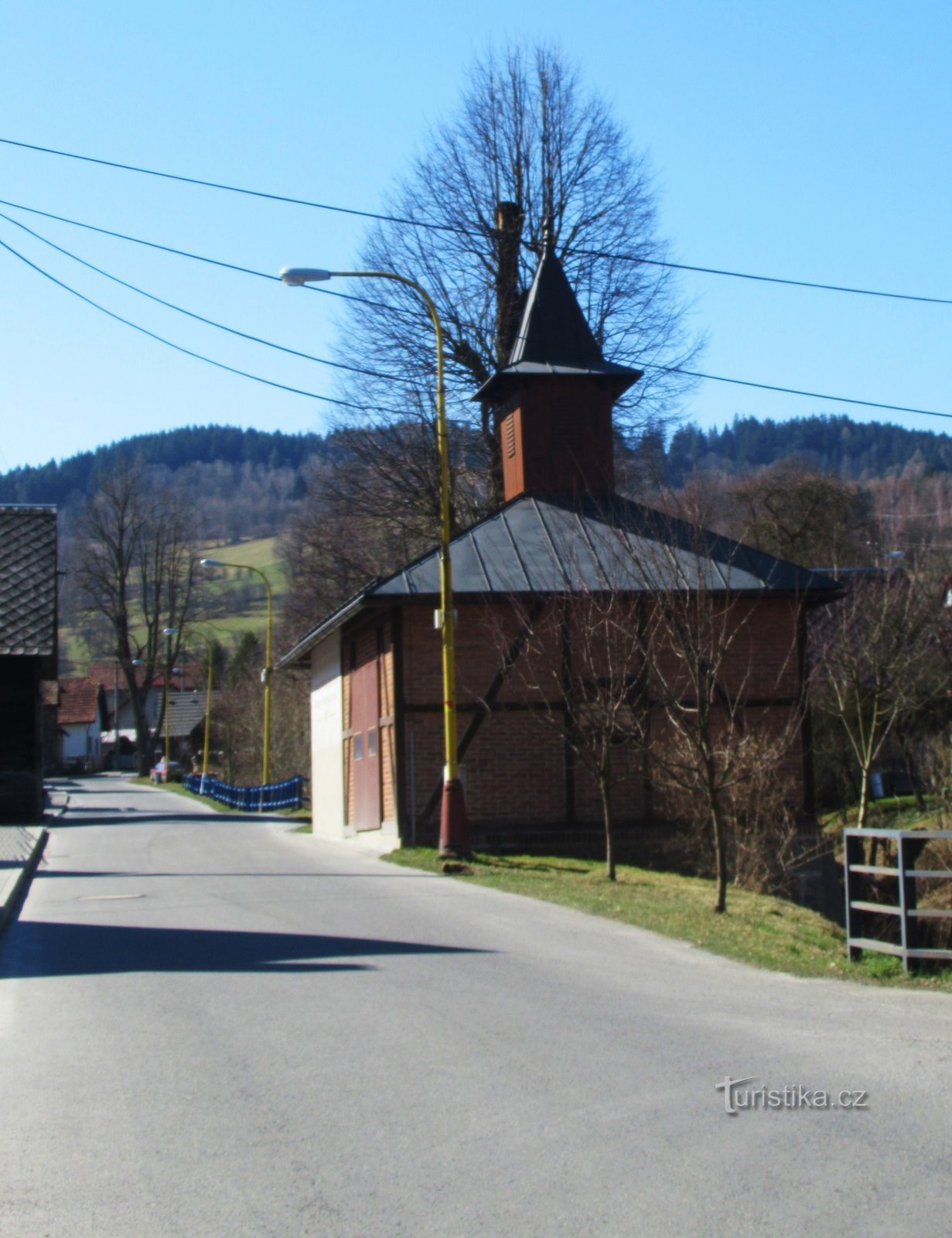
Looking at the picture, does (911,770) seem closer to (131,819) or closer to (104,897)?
(104,897)

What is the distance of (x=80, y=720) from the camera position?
10438 centimetres

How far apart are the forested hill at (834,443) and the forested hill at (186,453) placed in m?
46.8

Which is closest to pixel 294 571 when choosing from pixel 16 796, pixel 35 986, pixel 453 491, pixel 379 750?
pixel 453 491

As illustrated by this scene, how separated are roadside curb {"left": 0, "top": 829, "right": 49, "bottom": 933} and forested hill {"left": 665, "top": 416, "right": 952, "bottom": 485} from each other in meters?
114

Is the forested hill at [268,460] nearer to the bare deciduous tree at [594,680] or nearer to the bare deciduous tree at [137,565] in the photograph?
the bare deciduous tree at [137,565]

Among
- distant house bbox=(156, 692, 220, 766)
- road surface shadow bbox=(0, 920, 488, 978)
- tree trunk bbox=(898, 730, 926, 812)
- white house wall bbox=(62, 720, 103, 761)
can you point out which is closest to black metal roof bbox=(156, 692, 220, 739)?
distant house bbox=(156, 692, 220, 766)

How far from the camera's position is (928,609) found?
2331 centimetres

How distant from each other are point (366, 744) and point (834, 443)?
5099 inches

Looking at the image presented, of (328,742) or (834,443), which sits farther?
(834,443)

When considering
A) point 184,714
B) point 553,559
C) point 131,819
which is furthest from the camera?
point 184,714

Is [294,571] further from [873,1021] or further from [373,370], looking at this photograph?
[873,1021]

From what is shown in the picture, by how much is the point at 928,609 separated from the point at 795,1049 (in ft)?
57.6

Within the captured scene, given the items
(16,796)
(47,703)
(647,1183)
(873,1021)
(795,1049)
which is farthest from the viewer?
(47,703)

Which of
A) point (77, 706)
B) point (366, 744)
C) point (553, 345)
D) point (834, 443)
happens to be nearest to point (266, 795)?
point (366, 744)
